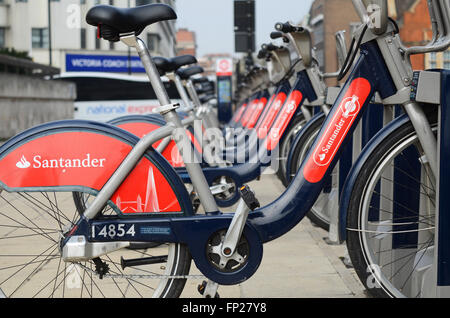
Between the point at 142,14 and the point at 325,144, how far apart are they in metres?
0.94

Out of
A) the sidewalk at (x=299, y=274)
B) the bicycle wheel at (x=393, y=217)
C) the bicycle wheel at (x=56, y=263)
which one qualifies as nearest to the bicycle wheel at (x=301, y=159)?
the sidewalk at (x=299, y=274)

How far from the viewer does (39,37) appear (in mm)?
42750

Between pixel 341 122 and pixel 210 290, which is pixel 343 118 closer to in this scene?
pixel 341 122

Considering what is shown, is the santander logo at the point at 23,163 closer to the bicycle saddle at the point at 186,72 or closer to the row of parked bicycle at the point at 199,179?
the row of parked bicycle at the point at 199,179

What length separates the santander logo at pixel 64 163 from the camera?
301cm

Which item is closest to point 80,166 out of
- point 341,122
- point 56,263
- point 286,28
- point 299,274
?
point 56,263

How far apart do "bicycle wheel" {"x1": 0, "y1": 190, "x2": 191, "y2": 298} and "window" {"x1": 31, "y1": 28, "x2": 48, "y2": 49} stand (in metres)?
38.5

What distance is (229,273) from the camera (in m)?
3.09

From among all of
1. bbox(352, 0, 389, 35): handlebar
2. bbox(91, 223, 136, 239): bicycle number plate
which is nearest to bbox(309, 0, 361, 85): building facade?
bbox(352, 0, 389, 35): handlebar

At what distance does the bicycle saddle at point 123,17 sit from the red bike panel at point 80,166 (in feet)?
1.44

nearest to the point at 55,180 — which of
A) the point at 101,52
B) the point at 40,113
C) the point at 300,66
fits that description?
the point at 300,66

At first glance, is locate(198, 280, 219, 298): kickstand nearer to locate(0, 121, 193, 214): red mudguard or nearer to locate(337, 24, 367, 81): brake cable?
locate(0, 121, 193, 214): red mudguard

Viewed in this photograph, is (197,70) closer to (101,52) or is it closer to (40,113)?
(40,113)

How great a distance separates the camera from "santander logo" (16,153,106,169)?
119 inches
